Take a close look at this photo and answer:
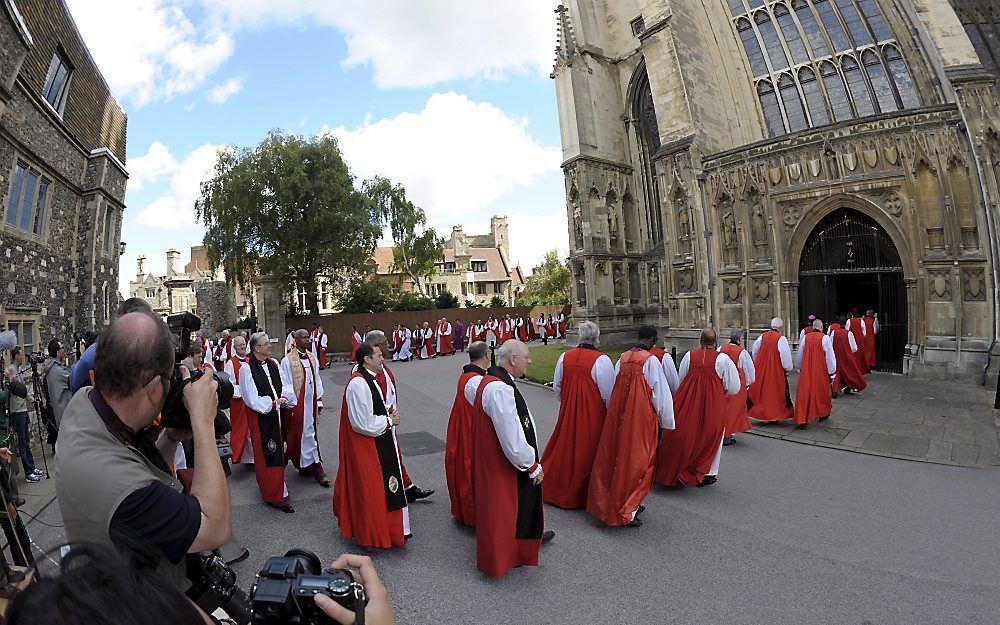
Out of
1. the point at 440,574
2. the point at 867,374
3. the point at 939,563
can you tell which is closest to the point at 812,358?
the point at 939,563

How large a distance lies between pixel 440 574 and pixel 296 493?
2943 mm

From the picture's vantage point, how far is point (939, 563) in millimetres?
4402

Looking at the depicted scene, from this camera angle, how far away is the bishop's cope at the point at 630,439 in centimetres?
536

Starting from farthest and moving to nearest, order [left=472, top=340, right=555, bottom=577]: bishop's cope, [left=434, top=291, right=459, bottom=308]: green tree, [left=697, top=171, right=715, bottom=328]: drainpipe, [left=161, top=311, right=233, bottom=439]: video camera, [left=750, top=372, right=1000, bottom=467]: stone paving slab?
[left=434, top=291, right=459, bottom=308]: green tree → [left=697, top=171, right=715, bottom=328]: drainpipe → [left=750, top=372, right=1000, bottom=467]: stone paving slab → [left=472, top=340, right=555, bottom=577]: bishop's cope → [left=161, top=311, right=233, bottom=439]: video camera

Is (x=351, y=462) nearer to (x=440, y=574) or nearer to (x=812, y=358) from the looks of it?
(x=440, y=574)

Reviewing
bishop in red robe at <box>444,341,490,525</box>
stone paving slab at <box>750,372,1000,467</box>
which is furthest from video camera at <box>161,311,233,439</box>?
stone paving slab at <box>750,372,1000,467</box>

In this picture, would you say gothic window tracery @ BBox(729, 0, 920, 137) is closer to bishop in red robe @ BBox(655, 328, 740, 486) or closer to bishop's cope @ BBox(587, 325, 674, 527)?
bishop in red robe @ BBox(655, 328, 740, 486)

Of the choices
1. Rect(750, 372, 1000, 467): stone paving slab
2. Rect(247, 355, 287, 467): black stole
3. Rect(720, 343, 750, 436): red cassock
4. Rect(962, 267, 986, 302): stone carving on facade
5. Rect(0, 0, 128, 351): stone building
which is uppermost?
Rect(0, 0, 128, 351): stone building

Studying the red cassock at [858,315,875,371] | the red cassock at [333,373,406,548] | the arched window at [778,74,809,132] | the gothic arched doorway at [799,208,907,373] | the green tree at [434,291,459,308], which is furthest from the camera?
the green tree at [434,291,459,308]

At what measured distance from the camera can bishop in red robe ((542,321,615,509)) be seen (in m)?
5.97

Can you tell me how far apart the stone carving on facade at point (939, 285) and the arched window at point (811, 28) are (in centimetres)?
988

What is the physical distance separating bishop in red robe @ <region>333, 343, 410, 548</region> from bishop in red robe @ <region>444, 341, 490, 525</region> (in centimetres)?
63

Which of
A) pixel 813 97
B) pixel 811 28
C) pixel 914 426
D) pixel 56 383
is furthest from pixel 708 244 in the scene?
pixel 56 383

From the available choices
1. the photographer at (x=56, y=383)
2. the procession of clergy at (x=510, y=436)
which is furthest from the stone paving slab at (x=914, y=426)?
the photographer at (x=56, y=383)
